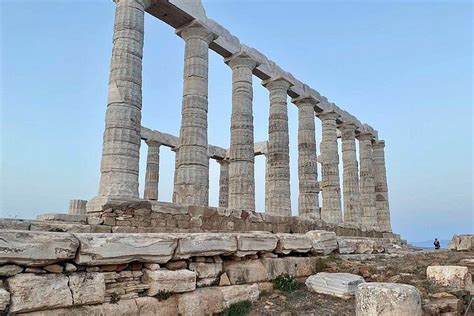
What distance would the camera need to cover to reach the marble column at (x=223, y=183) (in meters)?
29.6

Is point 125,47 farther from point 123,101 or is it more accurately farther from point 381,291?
point 381,291

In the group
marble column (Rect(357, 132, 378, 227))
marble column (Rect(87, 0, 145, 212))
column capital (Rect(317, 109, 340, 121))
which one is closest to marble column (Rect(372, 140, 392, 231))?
marble column (Rect(357, 132, 378, 227))

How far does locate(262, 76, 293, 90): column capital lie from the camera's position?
2086cm

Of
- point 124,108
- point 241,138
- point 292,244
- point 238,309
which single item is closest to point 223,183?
point 241,138

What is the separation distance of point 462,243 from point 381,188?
669 inches

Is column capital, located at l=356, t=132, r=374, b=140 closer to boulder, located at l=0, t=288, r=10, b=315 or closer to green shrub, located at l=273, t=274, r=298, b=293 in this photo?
green shrub, located at l=273, t=274, r=298, b=293

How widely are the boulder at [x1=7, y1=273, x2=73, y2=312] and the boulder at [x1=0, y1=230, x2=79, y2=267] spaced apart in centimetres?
17

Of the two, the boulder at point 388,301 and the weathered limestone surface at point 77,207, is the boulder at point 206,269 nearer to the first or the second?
the boulder at point 388,301

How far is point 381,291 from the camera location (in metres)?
5.06

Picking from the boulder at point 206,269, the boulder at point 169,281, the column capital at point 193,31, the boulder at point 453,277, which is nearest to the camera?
the boulder at point 169,281

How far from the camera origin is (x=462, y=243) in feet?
47.9

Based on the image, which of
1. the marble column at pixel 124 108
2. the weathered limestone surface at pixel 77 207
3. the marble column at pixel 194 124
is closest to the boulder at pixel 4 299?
the marble column at pixel 124 108

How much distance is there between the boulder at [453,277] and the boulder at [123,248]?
498 cm

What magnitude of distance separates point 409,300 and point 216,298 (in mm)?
2646
